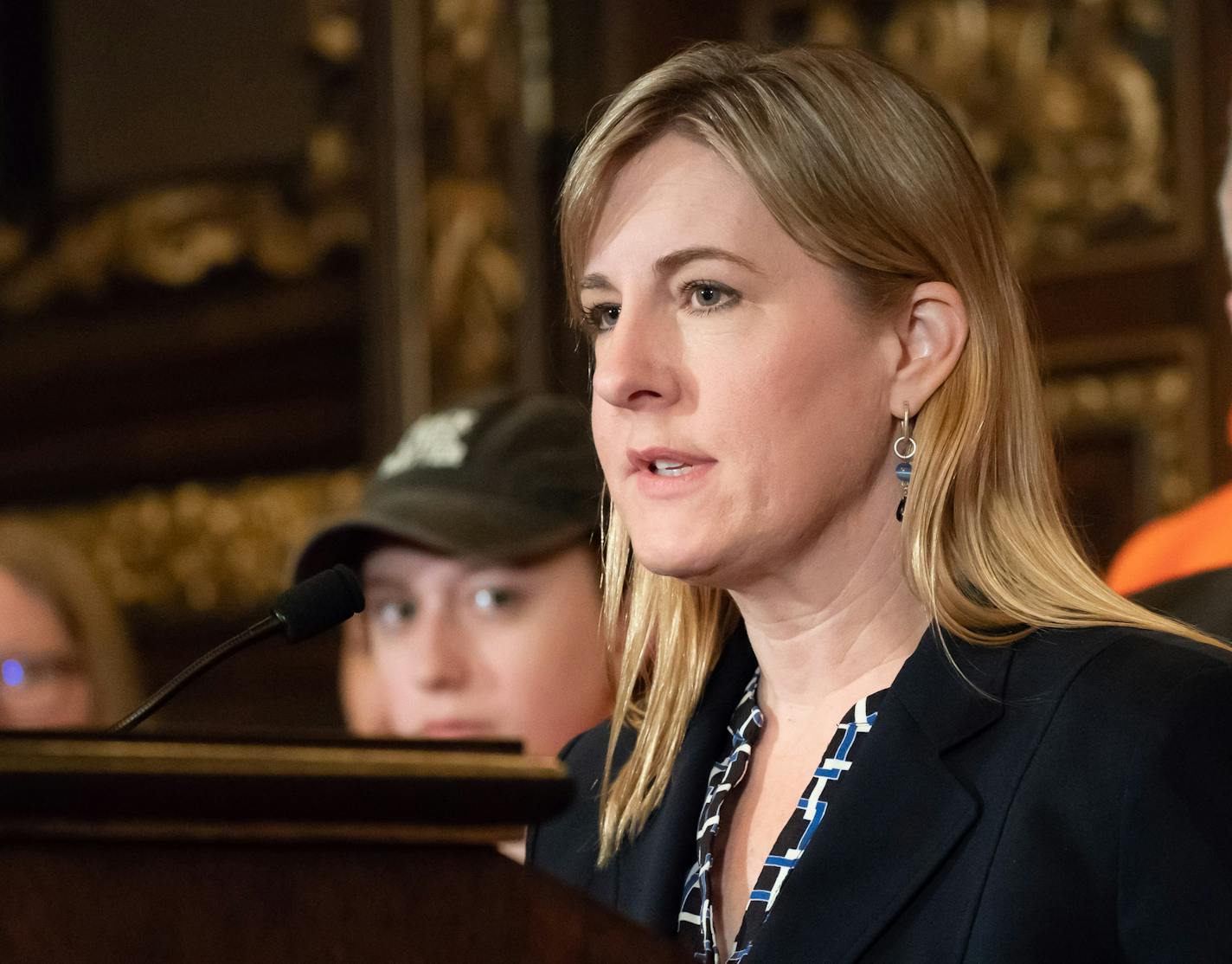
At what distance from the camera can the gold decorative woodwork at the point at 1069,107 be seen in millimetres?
3061

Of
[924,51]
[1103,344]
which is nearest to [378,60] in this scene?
[924,51]

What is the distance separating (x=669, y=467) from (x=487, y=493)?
113 cm

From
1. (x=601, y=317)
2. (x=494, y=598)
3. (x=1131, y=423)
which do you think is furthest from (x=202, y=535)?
(x=601, y=317)

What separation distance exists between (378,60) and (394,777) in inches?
126

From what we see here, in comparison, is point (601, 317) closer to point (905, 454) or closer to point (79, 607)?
point (905, 454)

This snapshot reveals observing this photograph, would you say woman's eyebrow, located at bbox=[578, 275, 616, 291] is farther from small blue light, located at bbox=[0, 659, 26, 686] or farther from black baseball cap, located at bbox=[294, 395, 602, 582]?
small blue light, located at bbox=[0, 659, 26, 686]

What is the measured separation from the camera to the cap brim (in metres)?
2.51

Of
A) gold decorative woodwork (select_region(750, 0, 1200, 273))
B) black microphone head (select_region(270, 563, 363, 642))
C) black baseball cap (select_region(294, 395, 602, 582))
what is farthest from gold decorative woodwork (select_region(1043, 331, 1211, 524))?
black microphone head (select_region(270, 563, 363, 642))

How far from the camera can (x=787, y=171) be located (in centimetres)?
146

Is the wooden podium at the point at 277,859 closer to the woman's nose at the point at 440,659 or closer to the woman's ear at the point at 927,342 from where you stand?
the woman's ear at the point at 927,342

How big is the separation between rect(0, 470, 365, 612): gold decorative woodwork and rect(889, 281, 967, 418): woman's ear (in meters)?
2.66

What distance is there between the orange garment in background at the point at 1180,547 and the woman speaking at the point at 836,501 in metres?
0.51

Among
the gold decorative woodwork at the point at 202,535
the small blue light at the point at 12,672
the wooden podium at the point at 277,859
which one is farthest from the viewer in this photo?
the gold decorative woodwork at the point at 202,535

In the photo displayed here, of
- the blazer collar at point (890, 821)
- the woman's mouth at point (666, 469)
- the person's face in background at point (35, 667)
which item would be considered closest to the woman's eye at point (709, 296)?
the woman's mouth at point (666, 469)
